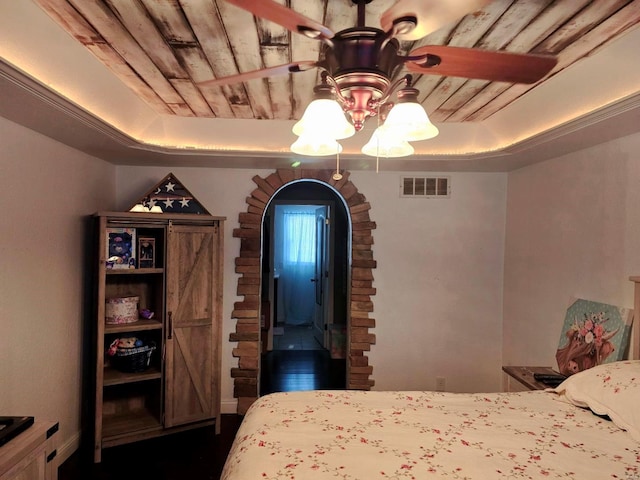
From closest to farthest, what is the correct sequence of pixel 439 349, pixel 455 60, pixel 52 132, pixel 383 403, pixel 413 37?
pixel 413 37, pixel 455 60, pixel 383 403, pixel 52 132, pixel 439 349

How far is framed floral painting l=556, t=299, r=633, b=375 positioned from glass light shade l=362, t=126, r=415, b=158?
5.17 ft

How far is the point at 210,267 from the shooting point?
3096 millimetres

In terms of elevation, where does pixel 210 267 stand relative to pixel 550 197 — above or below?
below

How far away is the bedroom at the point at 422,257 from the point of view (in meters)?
2.28

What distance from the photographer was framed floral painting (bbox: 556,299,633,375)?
2.19 m

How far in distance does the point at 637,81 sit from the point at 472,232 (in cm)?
182

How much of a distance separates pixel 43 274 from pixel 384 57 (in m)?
2.32

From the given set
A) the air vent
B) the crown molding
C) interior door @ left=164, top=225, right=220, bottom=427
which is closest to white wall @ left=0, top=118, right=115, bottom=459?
the crown molding

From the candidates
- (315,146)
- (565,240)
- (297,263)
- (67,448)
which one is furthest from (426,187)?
(297,263)

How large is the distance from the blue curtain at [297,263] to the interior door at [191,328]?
396cm

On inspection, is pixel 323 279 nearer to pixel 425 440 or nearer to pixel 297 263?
pixel 297 263

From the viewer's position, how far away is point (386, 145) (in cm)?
163

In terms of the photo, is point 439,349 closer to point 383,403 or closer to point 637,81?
point 383,403

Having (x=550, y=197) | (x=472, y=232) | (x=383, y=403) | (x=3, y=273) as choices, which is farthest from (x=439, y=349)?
(x=3, y=273)
